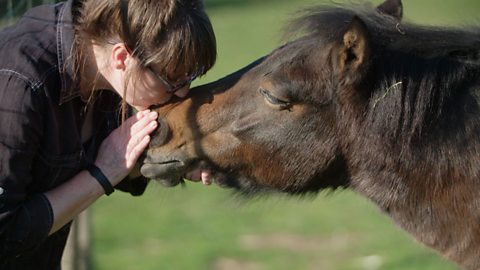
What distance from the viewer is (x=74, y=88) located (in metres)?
3.63

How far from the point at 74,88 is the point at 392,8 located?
4.91 feet

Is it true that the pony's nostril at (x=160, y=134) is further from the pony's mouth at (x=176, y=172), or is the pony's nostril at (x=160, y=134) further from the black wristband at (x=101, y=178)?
the black wristband at (x=101, y=178)

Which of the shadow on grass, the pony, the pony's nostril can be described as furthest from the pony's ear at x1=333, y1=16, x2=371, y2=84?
the shadow on grass

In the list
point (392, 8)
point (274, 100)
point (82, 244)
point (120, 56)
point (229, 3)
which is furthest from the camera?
point (229, 3)

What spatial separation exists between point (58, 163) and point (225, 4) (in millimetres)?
31544

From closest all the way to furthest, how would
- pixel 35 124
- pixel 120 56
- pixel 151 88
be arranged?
pixel 35 124 → pixel 120 56 → pixel 151 88

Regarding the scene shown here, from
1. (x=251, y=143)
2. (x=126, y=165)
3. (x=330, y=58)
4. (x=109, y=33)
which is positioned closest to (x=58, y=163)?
(x=126, y=165)

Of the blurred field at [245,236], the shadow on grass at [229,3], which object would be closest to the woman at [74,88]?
the blurred field at [245,236]

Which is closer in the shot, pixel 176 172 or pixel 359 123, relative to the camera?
pixel 359 123

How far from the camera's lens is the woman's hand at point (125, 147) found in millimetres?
3771

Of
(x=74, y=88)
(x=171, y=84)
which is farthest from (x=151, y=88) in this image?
(x=74, y=88)

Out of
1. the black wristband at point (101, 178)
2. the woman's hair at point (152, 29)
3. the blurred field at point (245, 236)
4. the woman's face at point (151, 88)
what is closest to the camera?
the woman's hair at point (152, 29)

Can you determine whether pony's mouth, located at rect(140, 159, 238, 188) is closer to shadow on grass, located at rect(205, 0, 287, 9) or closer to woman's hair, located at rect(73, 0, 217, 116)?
woman's hair, located at rect(73, 0, 217, 116)

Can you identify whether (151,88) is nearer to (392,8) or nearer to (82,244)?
(392,8)
